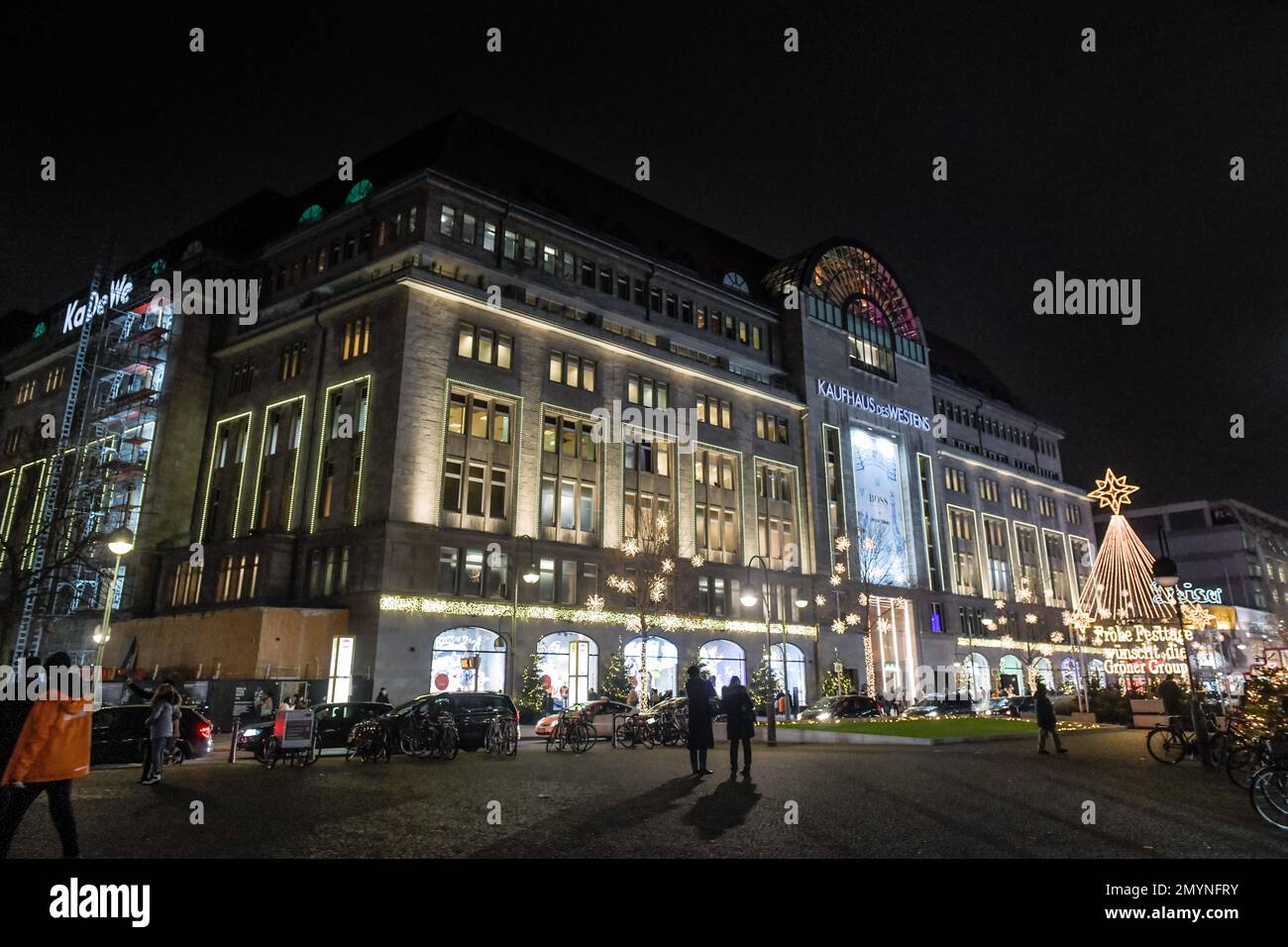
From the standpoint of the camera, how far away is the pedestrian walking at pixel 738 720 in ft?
48.2

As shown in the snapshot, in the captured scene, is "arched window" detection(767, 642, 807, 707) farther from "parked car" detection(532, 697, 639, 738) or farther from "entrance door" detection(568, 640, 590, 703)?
"parked car" detection(532, 697, 639, 738)

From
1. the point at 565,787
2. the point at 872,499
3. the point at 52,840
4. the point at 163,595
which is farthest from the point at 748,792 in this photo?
the point at 872,499

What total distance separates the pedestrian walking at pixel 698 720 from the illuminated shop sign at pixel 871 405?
45689 millimetres

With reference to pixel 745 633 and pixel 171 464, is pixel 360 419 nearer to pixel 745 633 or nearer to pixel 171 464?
pixel 171 464

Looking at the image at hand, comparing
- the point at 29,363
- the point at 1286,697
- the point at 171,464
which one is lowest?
the point at 1286,697

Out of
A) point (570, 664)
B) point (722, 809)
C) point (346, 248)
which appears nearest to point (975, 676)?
point (570, 664)

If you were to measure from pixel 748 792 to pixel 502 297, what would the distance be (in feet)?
115

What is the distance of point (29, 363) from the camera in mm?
62312

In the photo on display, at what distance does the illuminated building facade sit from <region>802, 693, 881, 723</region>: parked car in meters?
3.21

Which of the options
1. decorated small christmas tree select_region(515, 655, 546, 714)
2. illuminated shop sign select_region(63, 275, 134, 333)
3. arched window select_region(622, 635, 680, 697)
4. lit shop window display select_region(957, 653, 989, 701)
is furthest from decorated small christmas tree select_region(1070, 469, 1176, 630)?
illuminated shop sign select_region(63, 275, 134, 333)

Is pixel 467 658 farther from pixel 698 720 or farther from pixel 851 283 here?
pixel 851 283

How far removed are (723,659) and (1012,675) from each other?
120 ft

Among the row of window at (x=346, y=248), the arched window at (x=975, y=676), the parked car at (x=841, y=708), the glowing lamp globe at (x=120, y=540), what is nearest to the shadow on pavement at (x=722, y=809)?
the glowing lamp globe at (x=120, y=540)

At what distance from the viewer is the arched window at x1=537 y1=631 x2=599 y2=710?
39.6 m
